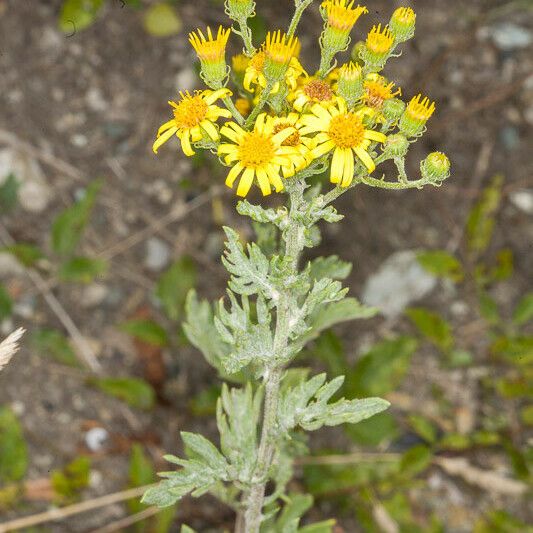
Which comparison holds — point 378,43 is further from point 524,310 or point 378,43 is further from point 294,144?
point 524,310

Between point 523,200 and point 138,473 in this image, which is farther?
point 523,200

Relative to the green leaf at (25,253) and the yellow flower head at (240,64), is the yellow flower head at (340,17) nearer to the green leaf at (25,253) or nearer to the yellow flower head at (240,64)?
the yellow flower head at (240,64)

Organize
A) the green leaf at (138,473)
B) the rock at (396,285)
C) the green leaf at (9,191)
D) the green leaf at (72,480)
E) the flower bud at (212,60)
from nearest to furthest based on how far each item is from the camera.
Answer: the flower bud at (212,60) → the green leaf at (138,473) → the green leaf at (72,480) → the green leaf at (9,191) → the rock at (396,285)

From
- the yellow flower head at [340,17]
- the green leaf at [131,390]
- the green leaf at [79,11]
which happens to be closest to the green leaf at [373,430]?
the green leaf at [131,390]

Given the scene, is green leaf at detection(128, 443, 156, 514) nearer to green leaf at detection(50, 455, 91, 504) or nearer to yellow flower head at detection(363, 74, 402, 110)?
green leaf at detection(50, 455, 91, 504)

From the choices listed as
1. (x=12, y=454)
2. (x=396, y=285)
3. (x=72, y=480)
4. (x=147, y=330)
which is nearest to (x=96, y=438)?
(x=72, y=480)

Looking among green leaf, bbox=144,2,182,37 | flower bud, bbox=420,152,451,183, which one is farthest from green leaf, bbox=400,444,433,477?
green leaf, bbox=144,2,182,37
